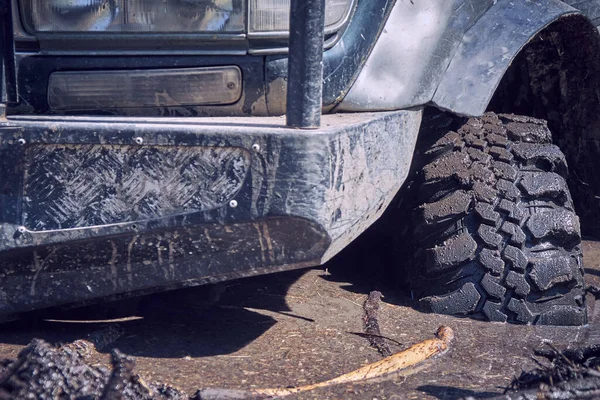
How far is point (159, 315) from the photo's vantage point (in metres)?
2.51

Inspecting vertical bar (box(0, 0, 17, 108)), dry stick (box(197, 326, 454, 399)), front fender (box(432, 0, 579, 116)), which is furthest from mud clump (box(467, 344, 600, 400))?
vertical bar (box(0, 0, 17, 108))

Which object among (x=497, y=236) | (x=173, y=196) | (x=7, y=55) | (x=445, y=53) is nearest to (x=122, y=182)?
(x=173, y=196)

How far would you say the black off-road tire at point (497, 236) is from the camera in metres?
2.48

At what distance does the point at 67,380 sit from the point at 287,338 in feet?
2.56

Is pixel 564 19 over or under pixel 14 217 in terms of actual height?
over

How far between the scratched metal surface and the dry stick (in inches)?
17.5

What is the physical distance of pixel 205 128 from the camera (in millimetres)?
1766

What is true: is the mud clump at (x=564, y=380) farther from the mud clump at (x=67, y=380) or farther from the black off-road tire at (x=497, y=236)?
the mud clump at (x=67, y=380)

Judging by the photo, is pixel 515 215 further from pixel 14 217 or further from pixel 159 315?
pixel 14 217

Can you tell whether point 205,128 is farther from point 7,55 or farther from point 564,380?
point 564,380

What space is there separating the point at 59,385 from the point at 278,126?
2.52 ft

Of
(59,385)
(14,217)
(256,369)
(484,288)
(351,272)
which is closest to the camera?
(59,385)

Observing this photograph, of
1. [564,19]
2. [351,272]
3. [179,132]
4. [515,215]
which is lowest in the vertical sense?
[351,272]

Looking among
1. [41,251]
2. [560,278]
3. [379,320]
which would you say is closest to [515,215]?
[560,278]
